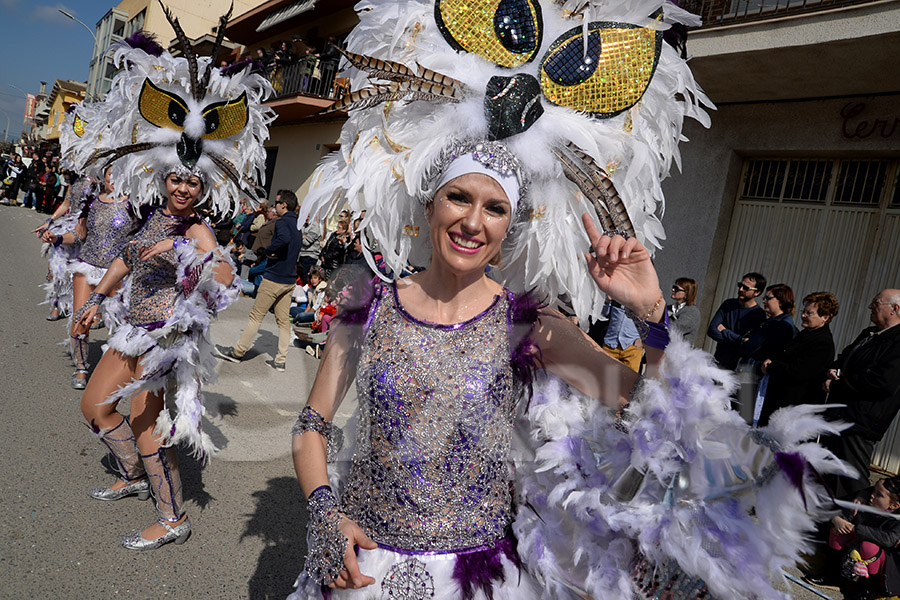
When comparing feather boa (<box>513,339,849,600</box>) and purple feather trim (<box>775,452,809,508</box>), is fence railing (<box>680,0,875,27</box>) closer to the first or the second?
feather boa (<box>513,339,849,600</box>)

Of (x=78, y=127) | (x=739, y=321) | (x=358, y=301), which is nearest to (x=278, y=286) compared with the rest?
(x=78, y=127)

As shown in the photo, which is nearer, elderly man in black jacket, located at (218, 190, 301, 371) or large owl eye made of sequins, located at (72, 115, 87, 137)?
elderly man in black jacket, located at (218, 190, 301, 371)

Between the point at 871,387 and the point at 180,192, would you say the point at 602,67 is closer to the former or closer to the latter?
the point at 180,192

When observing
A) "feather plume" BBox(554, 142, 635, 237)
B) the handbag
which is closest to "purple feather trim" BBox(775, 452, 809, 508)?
"feather plume" BBox(554, 142, 635, 237)

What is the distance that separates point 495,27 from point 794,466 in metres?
1.46

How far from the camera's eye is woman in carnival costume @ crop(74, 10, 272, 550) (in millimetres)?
3443

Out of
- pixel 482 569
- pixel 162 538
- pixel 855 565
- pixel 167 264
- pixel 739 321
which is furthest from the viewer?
pixel 739 321

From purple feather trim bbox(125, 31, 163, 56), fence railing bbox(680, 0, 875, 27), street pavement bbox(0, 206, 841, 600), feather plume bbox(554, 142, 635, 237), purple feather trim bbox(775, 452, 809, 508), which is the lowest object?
street pavement bbox(0, 206, 841, 600)

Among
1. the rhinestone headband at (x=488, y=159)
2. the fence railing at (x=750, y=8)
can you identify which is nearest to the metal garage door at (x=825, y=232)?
the fence railing at (x=750, y=8)

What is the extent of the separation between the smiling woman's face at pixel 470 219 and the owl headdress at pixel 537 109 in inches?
5.1

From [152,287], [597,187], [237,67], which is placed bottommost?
[152,287]

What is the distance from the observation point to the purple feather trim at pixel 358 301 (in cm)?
202

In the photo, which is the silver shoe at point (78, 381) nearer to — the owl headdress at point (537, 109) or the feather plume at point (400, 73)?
the owl headdress at point (537, 109)

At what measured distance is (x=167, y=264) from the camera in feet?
11.9
